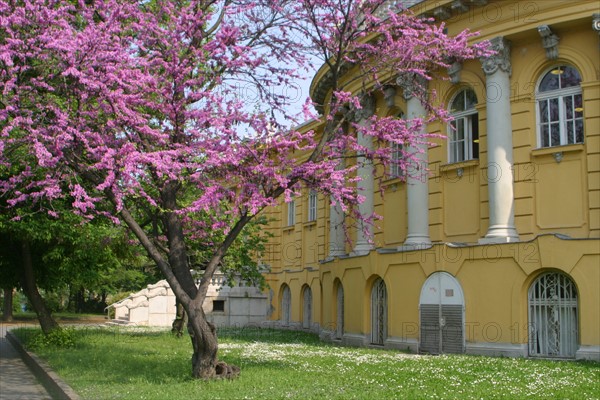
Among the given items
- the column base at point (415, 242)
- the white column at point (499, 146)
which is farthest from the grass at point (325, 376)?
the white column at point (499, 146)

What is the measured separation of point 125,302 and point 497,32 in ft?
93.4

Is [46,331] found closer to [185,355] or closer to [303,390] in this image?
[185,355]

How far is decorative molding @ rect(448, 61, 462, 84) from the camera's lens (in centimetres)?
1977

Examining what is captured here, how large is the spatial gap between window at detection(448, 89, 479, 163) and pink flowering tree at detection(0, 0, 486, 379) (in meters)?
5.92

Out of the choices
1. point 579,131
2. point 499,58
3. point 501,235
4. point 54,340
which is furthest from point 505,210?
point 54,340

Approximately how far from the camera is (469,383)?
11891mm

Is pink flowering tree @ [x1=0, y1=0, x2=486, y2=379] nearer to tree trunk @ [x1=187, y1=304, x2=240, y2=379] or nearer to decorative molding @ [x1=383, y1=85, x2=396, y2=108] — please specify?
tree trunk @ [x1=187, y1=304, x2=240, y2=379]

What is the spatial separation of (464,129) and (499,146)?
6.10 feet

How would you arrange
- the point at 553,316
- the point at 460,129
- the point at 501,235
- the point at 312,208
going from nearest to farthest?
the point at 553,316 < the point at 501,235 < the point at 460,129 < the point at 312,208

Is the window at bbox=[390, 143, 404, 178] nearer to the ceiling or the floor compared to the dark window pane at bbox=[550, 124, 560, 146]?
nearer to the floor

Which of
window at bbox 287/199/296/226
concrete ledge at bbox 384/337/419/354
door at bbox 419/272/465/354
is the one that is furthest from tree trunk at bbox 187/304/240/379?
window at bbox 287/199/296/226

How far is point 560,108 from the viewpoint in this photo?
17969mm

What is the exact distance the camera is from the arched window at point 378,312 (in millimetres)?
20916

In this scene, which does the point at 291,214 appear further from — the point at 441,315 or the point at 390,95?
the point at 441,315
